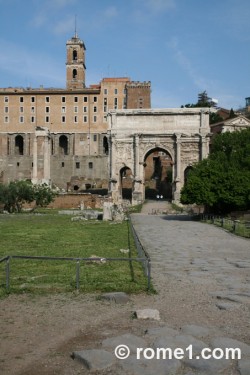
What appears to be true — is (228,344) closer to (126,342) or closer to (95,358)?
(126,342)

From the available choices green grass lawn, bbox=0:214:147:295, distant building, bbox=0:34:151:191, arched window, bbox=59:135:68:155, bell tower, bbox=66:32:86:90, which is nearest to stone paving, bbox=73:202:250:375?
green grass lawn, bbox=0:214:147:295

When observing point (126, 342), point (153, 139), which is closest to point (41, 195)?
point (153, 139)

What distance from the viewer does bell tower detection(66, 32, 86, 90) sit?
282 feet

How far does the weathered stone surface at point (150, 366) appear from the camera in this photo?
4012mm

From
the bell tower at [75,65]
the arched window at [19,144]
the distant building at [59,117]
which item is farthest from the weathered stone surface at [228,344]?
the bell tower at [75,65]

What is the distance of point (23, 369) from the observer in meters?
4.11

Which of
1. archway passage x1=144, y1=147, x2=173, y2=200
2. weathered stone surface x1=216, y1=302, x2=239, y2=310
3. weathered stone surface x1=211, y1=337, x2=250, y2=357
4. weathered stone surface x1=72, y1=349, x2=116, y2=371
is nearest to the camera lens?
weathered stone surface x1=72, y1=349, x2=116, y2=371

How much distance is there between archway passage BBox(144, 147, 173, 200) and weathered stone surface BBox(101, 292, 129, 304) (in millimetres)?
52156

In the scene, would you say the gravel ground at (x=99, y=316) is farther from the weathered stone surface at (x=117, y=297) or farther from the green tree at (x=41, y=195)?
the green tree at (x=41, y=195)

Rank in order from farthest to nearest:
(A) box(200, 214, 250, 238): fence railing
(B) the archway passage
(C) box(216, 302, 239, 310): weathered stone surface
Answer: (B) the archway passage
(A) box(200, 214, 250, 238): fence railing
(C) box(216, 302, 239, 310): weathered stone surface

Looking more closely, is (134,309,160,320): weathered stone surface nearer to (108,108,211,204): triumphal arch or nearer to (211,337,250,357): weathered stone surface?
(211,337,250,357): weathered stone surface

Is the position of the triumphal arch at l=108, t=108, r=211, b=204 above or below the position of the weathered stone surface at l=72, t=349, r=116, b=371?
above

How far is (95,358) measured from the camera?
13.9ft

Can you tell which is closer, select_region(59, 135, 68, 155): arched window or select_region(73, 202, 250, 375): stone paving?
select_region(73, 202, 250, 375): stone paving
